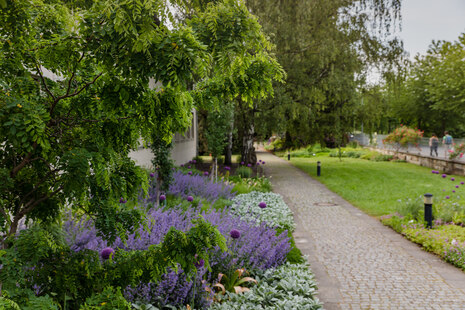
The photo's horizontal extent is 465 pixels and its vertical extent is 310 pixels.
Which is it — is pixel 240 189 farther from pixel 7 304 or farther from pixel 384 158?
pixel 384 158

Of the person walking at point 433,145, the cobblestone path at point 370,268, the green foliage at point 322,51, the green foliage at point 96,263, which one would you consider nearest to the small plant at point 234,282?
the cobblestone path at point 370,268

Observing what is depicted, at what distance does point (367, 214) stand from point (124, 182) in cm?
939

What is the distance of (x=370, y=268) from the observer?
6062 millimetres

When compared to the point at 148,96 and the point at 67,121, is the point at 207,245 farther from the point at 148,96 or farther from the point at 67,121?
the point at 67,121

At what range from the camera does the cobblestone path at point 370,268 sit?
15.9ft

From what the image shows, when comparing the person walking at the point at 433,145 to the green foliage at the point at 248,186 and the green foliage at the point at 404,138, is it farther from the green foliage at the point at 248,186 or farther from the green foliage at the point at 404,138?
the green foliage at the point at 248,186

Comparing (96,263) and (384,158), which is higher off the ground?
(96,263)

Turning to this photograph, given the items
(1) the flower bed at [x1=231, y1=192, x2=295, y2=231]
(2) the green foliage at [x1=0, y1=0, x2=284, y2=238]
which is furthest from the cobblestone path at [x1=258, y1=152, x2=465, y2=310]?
(2) the green foliage at [x1=0, y1=0, x2=284, y2=238]

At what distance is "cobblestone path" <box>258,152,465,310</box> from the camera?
4836 mm

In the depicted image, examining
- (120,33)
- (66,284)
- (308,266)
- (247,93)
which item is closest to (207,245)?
(66,284)

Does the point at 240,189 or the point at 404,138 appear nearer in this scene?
the point at 240,189

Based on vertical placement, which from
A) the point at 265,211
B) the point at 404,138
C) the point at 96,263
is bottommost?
the point at 265,211

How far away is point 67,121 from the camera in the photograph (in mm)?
2506

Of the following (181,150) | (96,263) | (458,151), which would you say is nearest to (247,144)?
(181,150)
